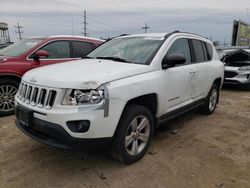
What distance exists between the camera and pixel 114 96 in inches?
121

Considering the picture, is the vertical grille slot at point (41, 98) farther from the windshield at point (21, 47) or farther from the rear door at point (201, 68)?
the windshield at point (21, 47)

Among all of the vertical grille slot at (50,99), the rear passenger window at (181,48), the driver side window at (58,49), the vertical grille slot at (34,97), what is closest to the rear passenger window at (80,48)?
the driver side window at (58,49)

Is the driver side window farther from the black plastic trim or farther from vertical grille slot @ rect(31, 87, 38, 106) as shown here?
the black plastic trim

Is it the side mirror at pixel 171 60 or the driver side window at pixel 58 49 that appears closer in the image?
the side mirror at pixel 171 60

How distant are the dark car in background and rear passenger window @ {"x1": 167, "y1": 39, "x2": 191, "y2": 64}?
5511 millimetres

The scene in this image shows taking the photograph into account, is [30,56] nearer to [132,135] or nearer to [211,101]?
[132,135]

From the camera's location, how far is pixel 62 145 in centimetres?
300

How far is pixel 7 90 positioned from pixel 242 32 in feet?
70.9

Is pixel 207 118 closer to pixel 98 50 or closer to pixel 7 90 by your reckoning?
pixel 98 50

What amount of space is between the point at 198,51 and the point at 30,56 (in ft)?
11.9

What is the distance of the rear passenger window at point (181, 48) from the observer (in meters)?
4.39

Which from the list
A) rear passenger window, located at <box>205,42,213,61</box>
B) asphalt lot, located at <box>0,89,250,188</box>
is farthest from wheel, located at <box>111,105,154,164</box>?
rear passenger window, located at <box>205,42,213,61</box>

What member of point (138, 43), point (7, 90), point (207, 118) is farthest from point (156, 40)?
point (7, 90)

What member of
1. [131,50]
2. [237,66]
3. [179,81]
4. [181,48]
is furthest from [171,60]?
[237,66]
